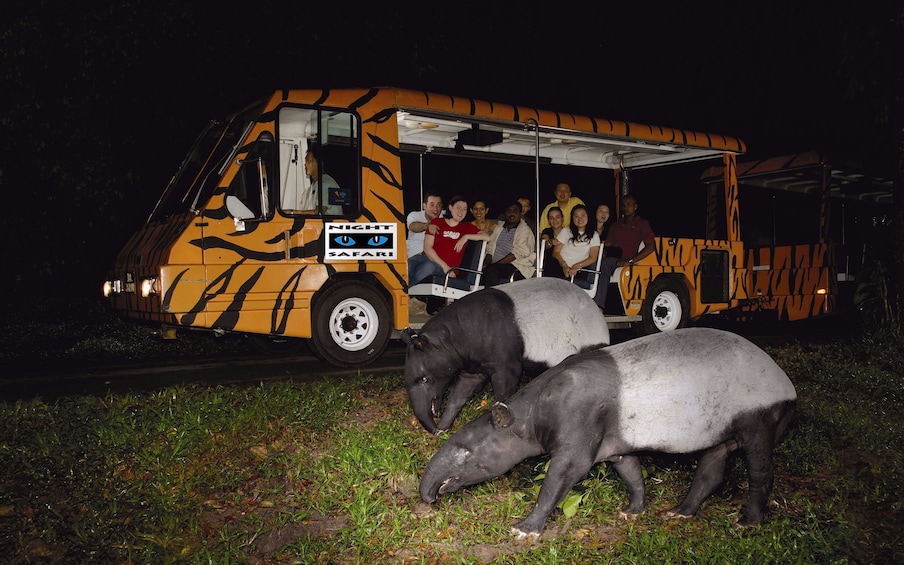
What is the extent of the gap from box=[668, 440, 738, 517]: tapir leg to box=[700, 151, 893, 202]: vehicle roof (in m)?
9.00

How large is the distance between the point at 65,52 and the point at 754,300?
38.8 feet

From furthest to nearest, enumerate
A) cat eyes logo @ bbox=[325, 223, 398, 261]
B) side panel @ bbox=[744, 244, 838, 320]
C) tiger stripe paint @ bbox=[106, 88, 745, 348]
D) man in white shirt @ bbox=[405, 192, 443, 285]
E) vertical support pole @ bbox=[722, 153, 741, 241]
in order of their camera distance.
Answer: side panel @ bbox=[744, 244, 838, 320] < vertical support pole @ bbox=[722, 153, 741, 241] < man in white shirt @ bbox=[405, 192, 443, 285] < cat eyes logo @ bbox=[325, 223, 398, 261] < tiger stripe paint @ bbox=[106, 88, 745, 348]

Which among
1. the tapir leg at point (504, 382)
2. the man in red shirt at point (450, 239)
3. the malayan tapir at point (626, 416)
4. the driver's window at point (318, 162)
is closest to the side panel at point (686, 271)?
the man in red shirt at point (450, 239)

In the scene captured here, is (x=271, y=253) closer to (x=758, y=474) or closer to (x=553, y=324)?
(x=553, y=324)

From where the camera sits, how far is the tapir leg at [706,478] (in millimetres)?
4148

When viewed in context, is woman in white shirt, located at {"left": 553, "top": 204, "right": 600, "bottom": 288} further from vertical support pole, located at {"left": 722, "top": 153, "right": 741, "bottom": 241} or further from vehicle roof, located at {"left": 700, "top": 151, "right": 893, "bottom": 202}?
vehicle roof, located at {"left": 700, "top": 151, "right": 893, "bottom": 202}

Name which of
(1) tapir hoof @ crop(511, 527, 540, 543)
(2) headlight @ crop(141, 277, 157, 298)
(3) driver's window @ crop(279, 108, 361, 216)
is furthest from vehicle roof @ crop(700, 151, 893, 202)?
(1) tapir hoof @ crop(511, 527, 540, 543)

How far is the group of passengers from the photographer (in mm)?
8719

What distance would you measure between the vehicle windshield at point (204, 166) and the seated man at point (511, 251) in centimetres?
321

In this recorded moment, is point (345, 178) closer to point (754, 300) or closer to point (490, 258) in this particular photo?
point (490, 258)

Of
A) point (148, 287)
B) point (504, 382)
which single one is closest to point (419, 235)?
point (148, 287)

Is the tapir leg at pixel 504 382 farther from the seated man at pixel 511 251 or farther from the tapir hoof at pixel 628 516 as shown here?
the seated man at pixel 511 251

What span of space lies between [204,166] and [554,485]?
5402 mm

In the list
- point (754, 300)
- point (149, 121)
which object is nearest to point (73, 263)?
point (149, 121)
